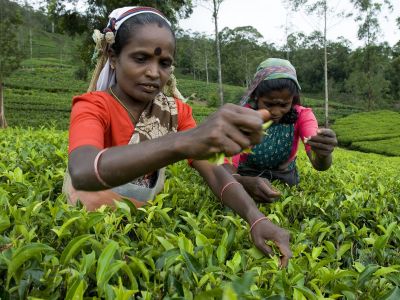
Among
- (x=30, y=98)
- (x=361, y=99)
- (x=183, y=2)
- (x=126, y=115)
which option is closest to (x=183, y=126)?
(x=126, y=115)

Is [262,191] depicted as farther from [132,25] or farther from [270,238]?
[132,25]

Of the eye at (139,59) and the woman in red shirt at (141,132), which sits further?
the eye at (139,59)

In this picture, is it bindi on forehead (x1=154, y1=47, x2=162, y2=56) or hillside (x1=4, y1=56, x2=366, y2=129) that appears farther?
hillside (x1=4, y1=56, x2=366, y2=129)

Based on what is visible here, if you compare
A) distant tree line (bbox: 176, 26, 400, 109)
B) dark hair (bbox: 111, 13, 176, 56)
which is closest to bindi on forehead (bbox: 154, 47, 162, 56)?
dark hair (bbox: 111, 13, 176, 56)

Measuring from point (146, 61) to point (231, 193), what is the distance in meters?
0.67

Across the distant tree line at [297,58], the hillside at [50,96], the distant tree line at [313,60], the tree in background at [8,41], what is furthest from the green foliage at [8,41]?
the distant tree line at [297,58]

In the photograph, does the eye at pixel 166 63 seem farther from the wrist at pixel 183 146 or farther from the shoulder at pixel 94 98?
the wrist at pixel 183 146

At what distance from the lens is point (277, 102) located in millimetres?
2541

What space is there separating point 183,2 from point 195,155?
13.9 m

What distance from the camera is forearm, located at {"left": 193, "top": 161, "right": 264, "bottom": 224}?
1628 mm

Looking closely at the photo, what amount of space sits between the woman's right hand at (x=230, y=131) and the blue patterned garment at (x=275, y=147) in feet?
5.67

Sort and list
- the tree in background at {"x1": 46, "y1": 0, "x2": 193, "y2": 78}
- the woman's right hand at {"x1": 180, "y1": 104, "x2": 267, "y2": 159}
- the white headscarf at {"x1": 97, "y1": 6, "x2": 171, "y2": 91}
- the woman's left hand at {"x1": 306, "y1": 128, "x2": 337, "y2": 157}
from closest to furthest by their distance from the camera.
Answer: the woman's right hand at {"x1": 180, "y1": 104, "x2": 267, "y2": 159}, the white headscarf at {"x1": 97, "y1": 6, "x2": 171, "y2": 91}, the woman's left hand at {"x1": 306, "y1": 128, "x2": 337, "y2": 157}, the tree in background at {"x1": 46, "y1": 0, "x2": 193, "y2": 78}

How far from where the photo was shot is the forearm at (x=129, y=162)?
1102 millimetres

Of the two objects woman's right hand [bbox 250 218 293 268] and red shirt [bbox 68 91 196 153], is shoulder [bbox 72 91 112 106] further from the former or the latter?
woman's right hand [bbox 250 218 293 268]
